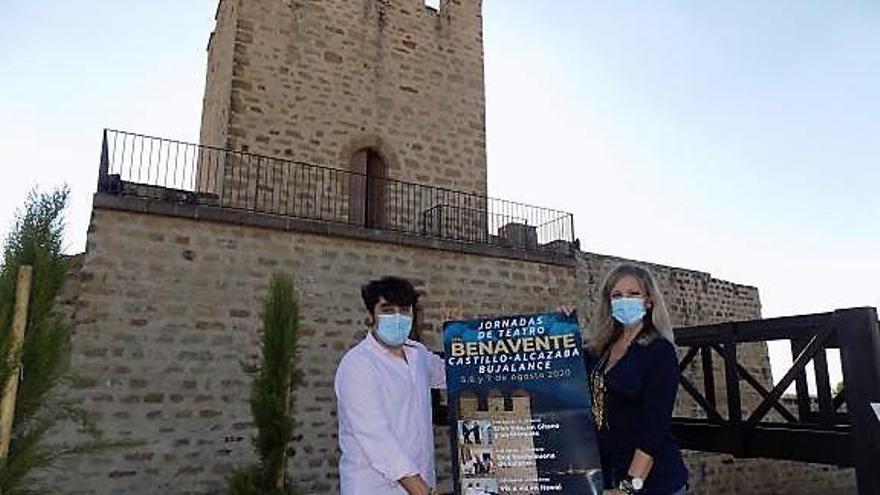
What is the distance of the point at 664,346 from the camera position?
8.27 feet

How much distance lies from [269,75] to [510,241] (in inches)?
206

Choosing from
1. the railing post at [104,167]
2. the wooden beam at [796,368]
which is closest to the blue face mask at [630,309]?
the wooden beam at [796,368]

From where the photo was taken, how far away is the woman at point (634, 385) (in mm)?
2377

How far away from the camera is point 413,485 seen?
2621mm

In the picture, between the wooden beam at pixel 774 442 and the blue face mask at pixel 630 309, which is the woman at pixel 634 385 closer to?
the blue face mask at pixel 630 309

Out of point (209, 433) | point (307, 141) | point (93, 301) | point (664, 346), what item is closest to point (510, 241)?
point (307, 141)

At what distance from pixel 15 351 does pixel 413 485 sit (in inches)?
105

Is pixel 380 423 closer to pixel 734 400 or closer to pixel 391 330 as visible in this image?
pixel 391 330

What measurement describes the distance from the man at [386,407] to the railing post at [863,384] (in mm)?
2363

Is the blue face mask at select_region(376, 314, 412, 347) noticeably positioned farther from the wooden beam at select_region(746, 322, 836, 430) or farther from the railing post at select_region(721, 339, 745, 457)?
the railing post at select_region(721, 339, 745, 457)

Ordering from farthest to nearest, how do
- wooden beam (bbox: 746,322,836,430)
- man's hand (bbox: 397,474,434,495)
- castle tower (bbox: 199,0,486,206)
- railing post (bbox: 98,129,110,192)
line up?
castle tower (bbox: 199,0,486,206) < railing post (bbox: 98,129,110,192) < wooden beam (bbox: 746,322,836,430) < man's hand (bbox: 397,474,434,495)

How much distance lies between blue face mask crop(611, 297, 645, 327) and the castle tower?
8.27 m

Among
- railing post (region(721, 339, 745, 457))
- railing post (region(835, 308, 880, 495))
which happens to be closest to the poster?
railing post (region(835, 308, 880, 495))

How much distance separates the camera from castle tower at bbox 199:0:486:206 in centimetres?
1056
